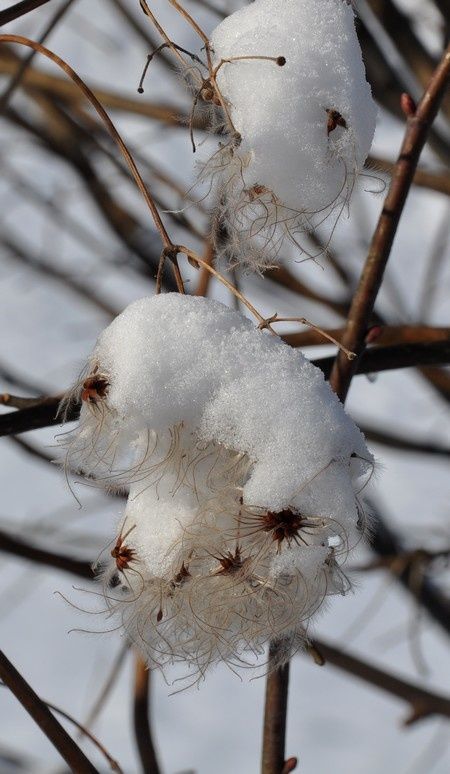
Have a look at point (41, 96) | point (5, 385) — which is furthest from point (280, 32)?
point (41, 96)

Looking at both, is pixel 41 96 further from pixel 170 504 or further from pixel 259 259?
pixel 170 504

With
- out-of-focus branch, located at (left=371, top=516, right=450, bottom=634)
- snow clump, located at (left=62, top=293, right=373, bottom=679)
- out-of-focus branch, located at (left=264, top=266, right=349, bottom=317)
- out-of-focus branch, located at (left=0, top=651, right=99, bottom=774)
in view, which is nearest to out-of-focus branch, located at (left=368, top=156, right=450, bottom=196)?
out-of-focus branch, located at (left=264, top=266, right=349, bottom=317)

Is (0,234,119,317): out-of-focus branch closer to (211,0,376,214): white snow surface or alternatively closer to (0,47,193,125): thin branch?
(0,47,193,125): thin branch

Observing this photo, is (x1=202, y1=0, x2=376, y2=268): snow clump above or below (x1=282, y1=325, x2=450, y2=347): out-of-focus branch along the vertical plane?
below

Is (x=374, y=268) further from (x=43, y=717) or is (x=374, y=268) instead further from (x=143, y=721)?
(x=143, y=721)

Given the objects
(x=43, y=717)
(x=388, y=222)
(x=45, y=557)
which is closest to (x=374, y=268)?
(x=388, y=222)

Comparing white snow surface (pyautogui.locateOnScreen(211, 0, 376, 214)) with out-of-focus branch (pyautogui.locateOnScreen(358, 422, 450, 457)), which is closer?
white snow surface (pyautogui.locateOnScreen(211, 0, 376, 214))

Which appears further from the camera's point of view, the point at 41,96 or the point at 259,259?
the point at 41,96
